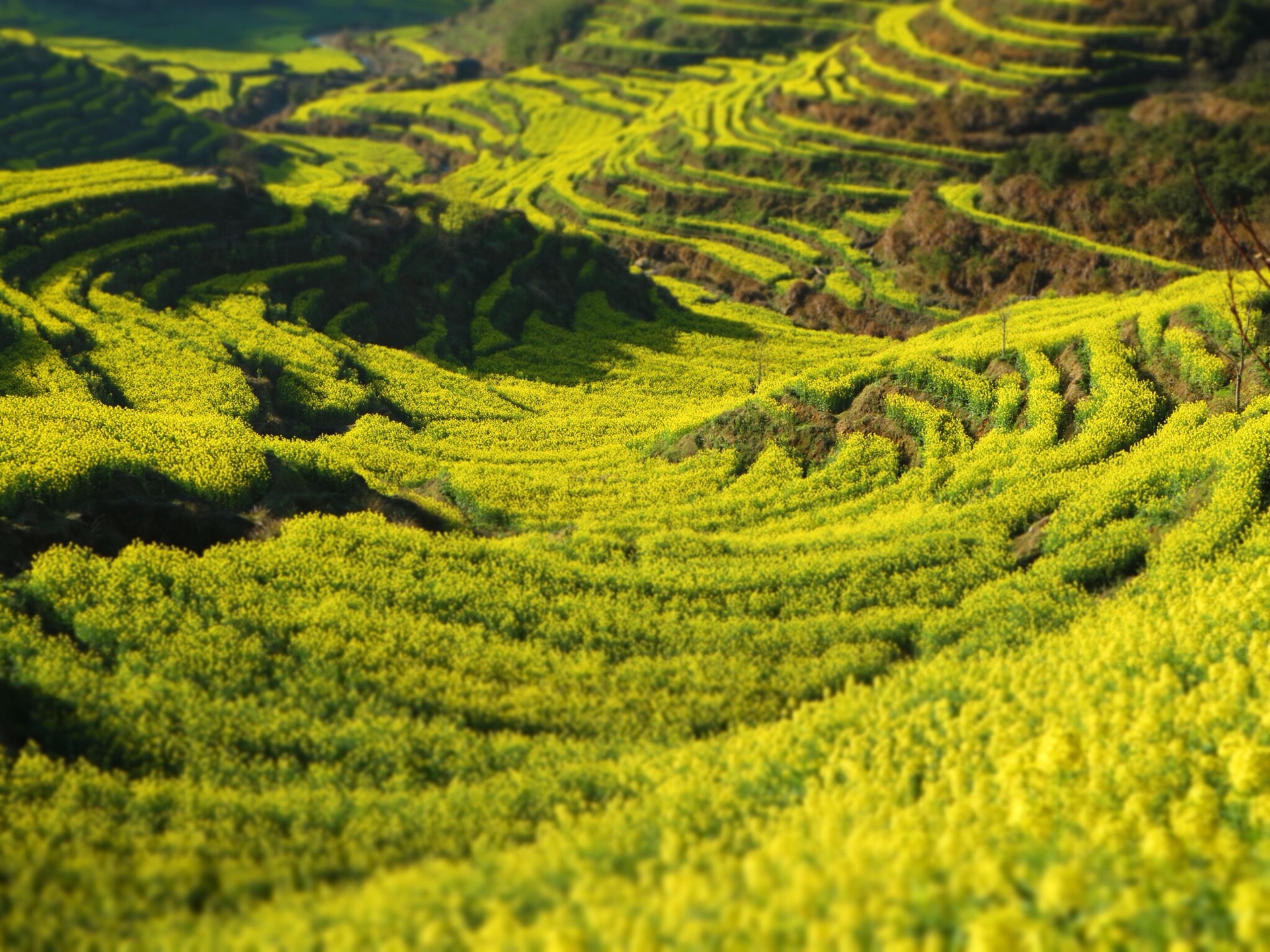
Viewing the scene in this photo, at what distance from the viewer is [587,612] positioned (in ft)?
79.5

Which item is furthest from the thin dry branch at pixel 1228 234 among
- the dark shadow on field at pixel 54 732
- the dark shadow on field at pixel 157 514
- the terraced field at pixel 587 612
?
the dark shadow on field at pixel 157 514

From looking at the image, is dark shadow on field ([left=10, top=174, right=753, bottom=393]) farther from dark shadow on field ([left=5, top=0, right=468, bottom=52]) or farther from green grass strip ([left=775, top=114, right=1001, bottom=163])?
dark shadow on field ([left=5, top=0, right=468, bottom=52])

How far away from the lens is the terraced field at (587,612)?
1304 cm

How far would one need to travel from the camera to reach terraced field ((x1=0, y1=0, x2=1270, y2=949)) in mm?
13039

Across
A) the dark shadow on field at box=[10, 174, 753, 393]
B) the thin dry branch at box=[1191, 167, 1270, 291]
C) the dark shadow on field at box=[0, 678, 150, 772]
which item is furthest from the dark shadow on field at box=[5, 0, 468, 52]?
the thin dry branch at box=[1191, 167, 1270, 291]

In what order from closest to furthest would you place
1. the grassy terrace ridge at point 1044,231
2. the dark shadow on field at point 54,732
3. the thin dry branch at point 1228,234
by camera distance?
the thin dry branch at point 1228,234 < the dark shadow on field at point 54,732 < the grassy terrace ridge at point 1044,231

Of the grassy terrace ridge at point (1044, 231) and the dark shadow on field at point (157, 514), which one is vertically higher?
the grassy terrace ridge at point (1044, 231)

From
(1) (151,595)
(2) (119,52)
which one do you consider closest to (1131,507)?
(1) (151,595)

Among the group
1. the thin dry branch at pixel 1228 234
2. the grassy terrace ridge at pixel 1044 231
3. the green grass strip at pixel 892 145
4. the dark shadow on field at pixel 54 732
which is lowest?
the dark shadow on field at pixel 54 732

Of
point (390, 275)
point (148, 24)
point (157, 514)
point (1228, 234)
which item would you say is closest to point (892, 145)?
point (390, 275)

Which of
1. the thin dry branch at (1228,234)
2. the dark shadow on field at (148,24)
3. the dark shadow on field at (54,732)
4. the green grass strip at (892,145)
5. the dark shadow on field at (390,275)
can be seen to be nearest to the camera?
the thin dry branch at (1228,234)

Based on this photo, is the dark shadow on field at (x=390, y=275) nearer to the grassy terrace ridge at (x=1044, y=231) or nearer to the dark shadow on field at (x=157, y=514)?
the dark shadow on field at (x=157, y=514)

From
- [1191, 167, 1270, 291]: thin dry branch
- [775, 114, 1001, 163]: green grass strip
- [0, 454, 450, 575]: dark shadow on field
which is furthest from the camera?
[775, 114, 1001, 163]: green grass strip

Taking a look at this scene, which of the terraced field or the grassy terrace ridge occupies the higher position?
the grassy terrace ridge
